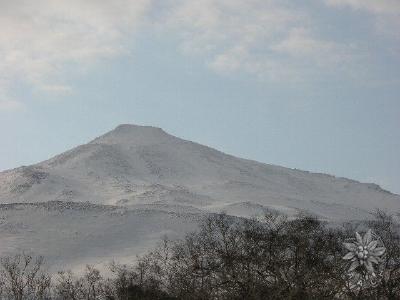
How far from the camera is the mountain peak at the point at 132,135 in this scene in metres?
161

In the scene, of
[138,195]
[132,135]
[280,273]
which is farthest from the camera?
[132,135]

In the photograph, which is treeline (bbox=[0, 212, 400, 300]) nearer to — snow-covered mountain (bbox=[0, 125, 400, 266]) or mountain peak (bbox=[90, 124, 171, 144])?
snow-covered mountain (bbox=[0, 125, 400, 266])

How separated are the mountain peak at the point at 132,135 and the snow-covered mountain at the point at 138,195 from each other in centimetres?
27

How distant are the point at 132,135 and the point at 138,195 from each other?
185ft

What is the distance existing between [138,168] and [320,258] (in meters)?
103

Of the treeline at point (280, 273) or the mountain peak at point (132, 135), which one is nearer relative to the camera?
the treeline at point (280, 273)

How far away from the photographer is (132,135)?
166625mm

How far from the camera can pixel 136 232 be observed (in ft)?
276

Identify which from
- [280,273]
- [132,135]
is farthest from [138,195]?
[280,273]

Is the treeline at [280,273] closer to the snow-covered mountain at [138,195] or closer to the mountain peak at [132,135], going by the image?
the snow-covered mountain at [138,195]

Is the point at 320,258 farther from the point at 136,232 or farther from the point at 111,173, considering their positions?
the point at 111,173

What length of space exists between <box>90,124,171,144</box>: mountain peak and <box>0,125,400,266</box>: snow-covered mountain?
10.6 inches


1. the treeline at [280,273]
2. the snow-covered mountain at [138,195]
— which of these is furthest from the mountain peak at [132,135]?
the treeline at [280,273]

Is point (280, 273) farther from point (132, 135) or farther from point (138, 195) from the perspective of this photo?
point (132, 135)
